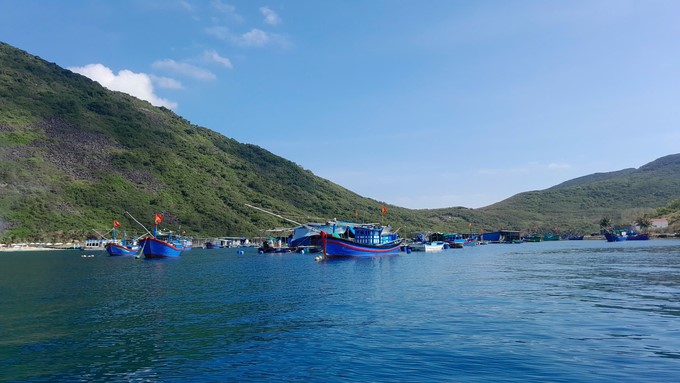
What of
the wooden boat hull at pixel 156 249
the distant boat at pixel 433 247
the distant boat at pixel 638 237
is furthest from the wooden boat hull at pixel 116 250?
the distant boat at pixel 638 237

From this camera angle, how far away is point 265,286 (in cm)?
4638

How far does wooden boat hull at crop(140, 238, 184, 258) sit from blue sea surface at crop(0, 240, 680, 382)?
172ft

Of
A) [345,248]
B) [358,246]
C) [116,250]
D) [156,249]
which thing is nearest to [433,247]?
[358,246]

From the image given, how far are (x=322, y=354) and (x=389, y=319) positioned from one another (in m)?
8.37

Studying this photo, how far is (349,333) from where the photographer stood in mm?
24016

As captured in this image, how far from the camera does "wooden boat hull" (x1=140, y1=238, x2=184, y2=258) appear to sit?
96.2 meters

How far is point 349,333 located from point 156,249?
83.7 metres

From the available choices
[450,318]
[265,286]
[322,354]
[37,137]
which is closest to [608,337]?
[450,318]

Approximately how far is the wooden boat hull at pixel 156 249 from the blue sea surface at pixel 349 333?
5242 cm

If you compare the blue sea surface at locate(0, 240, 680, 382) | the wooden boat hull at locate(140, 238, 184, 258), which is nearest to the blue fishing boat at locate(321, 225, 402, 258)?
the wooden boat hull at locate(140, 238, 184, 258)

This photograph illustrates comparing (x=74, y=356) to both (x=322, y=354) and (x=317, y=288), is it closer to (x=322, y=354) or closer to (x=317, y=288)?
(x=322, y=354)

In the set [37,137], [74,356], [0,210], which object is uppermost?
[37,137]

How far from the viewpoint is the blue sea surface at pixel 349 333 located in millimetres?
17608

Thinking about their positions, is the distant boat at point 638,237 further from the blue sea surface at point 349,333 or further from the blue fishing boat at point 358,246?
the blue sea surface at point 349,333
